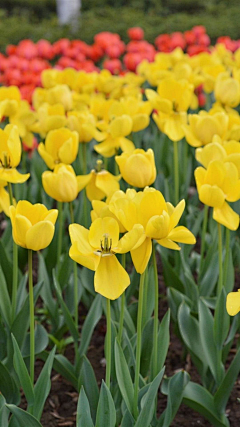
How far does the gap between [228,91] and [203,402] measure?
141cm

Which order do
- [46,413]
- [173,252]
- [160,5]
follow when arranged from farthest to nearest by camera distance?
[160,5] → [173,252] → [46,413]

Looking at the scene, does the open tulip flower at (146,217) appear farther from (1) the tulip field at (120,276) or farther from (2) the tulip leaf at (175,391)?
(2) the tulip leaf at (175,391)

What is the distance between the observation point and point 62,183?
203cm

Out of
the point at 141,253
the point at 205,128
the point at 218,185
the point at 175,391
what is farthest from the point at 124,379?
the point at 205,128

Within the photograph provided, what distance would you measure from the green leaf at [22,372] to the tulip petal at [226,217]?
0.66 m

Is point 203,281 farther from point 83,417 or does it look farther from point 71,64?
point 71,64

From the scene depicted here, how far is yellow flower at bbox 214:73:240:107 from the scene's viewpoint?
114 inches

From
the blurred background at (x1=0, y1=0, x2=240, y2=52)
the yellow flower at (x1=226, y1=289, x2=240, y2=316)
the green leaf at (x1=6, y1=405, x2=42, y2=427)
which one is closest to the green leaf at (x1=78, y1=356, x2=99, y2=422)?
the green leaf at (x1=6, y1=405, x2=42, y2=427)

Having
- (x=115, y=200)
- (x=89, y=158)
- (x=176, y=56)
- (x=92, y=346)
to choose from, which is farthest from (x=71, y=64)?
(x=115, y=200)

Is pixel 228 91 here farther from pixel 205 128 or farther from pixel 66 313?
pixel 66 313

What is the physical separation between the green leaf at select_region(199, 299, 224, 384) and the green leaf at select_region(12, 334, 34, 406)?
1.95 feet

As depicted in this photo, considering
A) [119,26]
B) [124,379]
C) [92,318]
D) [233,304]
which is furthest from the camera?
[119,26]

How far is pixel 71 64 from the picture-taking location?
5430mm

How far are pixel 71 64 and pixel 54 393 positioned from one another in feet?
11.5
